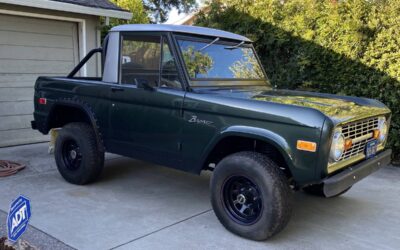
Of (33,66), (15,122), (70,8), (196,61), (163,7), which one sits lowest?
(15,122)

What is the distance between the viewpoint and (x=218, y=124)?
12.0ft

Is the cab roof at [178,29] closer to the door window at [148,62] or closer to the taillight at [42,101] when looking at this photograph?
the door window at [148,62]

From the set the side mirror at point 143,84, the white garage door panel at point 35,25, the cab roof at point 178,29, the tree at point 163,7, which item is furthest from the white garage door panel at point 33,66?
the tree at point 163,7

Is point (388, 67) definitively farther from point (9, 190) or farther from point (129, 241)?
point (9, 190)

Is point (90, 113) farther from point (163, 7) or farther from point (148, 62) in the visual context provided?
point (163, 7)

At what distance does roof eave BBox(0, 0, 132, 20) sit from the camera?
650cm

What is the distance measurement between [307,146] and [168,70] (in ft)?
5.52

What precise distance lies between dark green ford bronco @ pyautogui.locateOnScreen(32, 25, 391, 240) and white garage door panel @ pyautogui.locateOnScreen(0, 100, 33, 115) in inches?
83.0

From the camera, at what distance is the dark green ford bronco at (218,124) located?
329cm

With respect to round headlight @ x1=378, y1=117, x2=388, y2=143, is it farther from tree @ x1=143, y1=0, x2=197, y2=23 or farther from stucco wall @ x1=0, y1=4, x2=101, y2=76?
tree @ x1=143, y1=0, x2=197, y2=23

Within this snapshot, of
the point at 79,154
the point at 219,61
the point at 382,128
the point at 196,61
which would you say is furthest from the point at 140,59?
the point at 382,128

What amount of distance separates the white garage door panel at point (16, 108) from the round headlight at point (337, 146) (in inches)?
229

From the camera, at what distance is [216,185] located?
3689 millimetres

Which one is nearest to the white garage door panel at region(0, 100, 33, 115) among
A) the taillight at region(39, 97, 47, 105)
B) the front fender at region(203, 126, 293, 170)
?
the taillight at region(39, 97, 47, 105)
